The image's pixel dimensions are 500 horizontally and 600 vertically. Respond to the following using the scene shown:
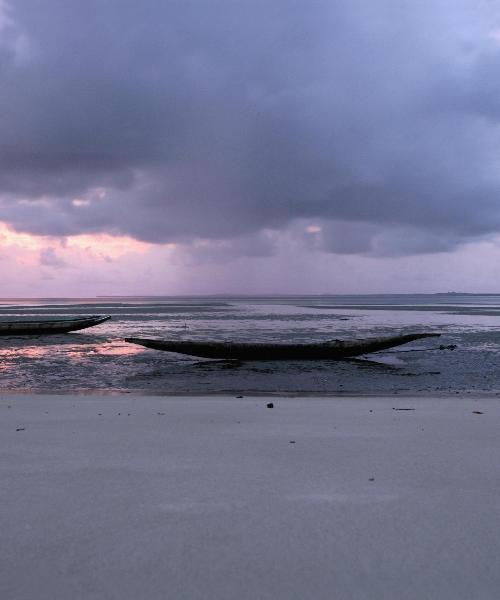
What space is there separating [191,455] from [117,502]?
3.96ft

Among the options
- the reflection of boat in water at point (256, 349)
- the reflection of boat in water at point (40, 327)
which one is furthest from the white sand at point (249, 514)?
the reflection of boat in water at point (40, 327)

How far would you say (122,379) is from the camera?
1425cm

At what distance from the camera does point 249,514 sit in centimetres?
278

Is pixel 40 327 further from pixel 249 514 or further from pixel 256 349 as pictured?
pixel 249 514

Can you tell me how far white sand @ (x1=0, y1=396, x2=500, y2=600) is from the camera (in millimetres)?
2102

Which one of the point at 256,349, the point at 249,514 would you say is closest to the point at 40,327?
the point at 256,349

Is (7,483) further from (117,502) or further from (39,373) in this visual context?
(39,373)

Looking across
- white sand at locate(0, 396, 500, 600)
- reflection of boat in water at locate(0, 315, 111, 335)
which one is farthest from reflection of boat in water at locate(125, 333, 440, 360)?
reflection of boat in water at locate(0, 315, 111, 335)

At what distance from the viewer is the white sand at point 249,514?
2.10 metres

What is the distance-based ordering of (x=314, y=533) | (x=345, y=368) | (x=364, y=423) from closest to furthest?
(x=314, y=533) → (x=364, y=423) → (x=345, y=368)

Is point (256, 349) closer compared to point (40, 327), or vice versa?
point (256, 349)

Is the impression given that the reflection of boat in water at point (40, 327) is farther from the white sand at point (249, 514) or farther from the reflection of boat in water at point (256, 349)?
the white sand at point (249, 514)

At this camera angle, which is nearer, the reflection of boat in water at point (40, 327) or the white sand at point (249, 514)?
the white sand at point (249, 514)

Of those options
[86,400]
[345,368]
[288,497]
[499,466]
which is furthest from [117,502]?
[345,368]
